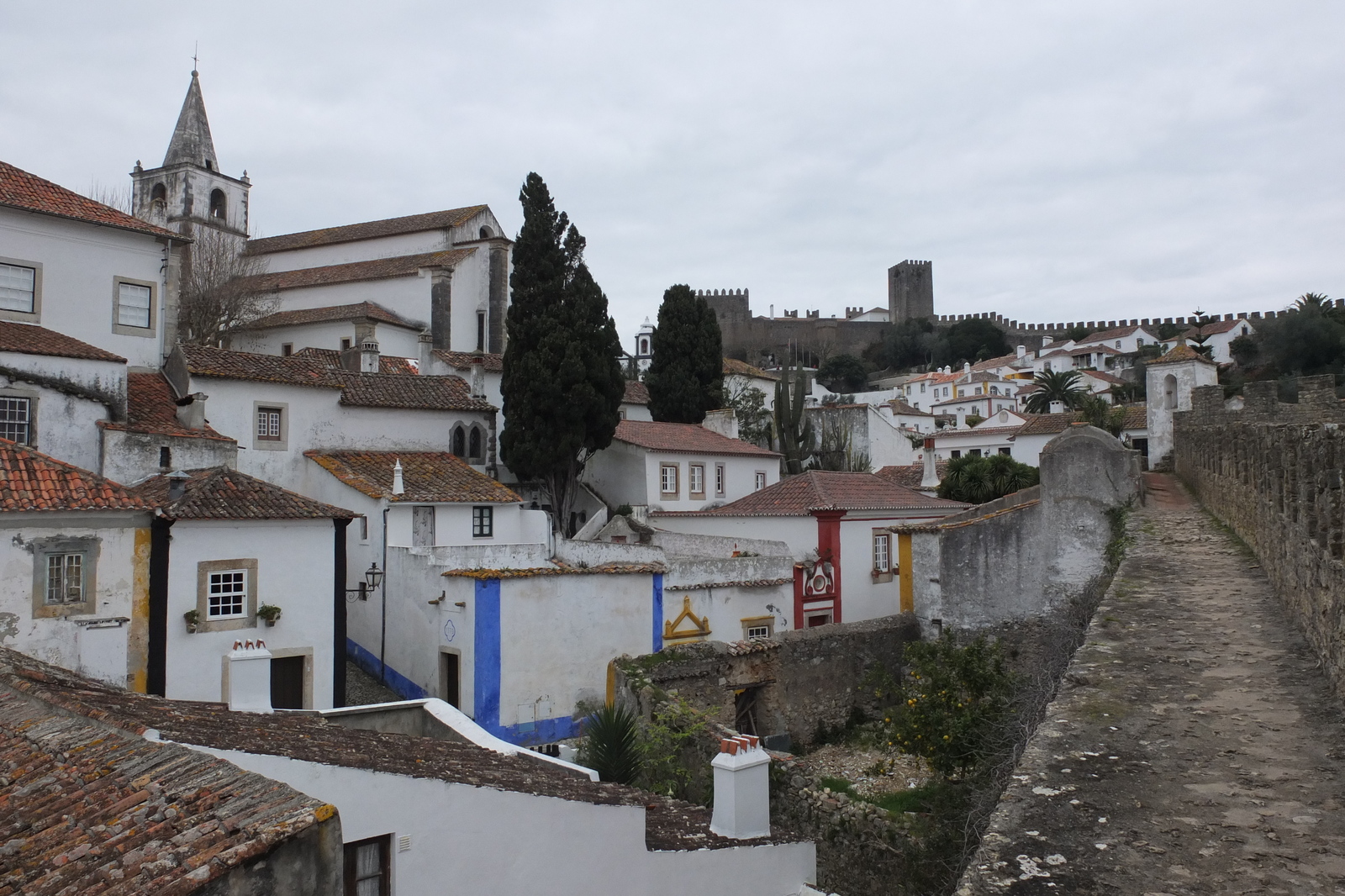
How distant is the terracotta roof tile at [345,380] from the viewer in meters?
22.5

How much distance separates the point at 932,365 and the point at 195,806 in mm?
84902

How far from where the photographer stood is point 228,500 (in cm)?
1561

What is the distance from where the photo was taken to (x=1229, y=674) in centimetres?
541

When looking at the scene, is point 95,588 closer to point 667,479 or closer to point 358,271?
point 667,479

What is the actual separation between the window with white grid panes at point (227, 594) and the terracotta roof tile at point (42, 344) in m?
6.23

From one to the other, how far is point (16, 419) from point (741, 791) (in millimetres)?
15321

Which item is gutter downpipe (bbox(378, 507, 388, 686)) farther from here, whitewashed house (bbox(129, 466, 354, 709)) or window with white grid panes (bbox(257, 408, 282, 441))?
window with white grid panes (bbox(257, 408, 282, 441))

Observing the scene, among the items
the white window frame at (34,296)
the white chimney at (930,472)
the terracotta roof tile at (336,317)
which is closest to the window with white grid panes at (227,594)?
the white window frame at (34,296)

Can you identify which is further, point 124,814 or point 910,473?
point 910,473

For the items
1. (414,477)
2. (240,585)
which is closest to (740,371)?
(414,477)

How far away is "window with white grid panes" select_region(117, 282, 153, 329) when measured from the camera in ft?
71.4

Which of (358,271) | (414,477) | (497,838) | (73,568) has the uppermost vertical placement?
(358,271)

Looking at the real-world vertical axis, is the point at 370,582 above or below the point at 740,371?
below

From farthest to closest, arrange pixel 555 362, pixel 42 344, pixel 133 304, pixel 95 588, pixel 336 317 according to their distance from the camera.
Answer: pixel 336 317, pixel 555 362, pixel 133 304, pixel 42 344, pixel 95 588
